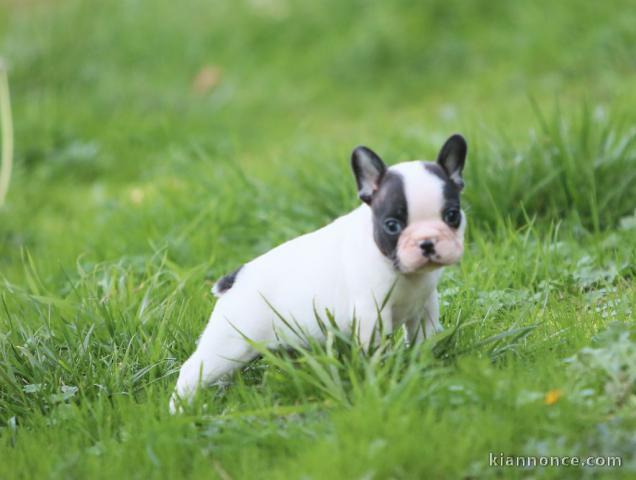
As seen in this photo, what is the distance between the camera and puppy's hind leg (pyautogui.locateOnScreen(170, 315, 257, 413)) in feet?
10.7

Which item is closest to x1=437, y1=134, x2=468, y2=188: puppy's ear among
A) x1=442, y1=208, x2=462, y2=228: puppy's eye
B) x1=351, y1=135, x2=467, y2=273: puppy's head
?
x1=351, y1=135, x2=467, y2=273: puppy's head

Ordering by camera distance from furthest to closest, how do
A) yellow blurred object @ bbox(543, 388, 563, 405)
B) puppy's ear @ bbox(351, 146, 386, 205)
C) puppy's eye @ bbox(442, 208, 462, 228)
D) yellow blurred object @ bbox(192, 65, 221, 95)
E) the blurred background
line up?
yellow blurred object @ bbox(192, 65, 221, 95) → the blurred background → puppy's ear @ bbox(351, 146, 386, 205) → puppy's eye @ bbox(442, 208, 462, 228) → yellow blurred object @ bbox(543, 388, 563, 405)

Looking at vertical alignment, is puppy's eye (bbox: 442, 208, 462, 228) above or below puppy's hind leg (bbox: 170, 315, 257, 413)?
above

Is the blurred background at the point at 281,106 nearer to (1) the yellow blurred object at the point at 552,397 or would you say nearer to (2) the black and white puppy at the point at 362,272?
(2) the black and white puppy at the point at 362,272

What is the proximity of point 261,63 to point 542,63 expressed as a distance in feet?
9.03

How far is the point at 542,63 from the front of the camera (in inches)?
318

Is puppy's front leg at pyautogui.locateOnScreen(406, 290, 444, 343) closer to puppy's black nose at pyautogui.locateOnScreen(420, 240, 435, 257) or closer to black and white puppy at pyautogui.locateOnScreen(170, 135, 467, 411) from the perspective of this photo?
black and white puppy at pyautogui.locateOnScreen(170, 135, 467, 411)

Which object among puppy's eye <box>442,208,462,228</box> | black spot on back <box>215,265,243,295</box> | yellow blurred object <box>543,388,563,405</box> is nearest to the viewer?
yellow blurred object <box>543,388,563,405</box>

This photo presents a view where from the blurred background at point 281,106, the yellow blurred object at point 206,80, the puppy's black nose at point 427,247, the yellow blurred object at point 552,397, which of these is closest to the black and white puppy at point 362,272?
the puppy's black nose at point 427,247

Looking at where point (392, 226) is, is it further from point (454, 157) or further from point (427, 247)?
point (454, 157)

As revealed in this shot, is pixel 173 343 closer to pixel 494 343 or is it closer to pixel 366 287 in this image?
pixel 366 287

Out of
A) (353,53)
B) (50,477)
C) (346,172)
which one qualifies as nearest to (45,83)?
(353,53)

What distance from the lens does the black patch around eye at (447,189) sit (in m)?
2.98

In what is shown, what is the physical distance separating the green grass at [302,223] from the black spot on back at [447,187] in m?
0.48
